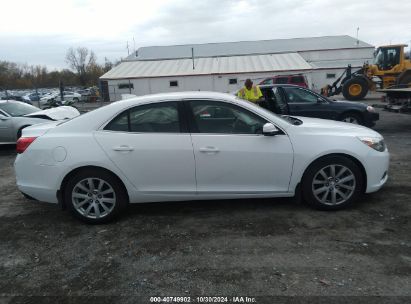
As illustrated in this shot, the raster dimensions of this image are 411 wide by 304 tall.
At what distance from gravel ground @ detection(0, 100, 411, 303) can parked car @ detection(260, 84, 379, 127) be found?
463 centimetres

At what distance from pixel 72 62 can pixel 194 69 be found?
192ft

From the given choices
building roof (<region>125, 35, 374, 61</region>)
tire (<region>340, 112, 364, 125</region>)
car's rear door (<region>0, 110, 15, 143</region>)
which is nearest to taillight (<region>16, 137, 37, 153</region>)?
car's rear door (<region>0, 110, 15, 143</region>)

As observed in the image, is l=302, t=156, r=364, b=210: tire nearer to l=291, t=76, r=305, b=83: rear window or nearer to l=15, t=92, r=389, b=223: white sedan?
l=15, t=92, r=389, b=223: white sedan

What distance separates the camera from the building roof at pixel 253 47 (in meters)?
40.9

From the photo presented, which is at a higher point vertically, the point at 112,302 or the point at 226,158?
the point at 226,158

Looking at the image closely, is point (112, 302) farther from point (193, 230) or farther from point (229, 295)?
point (193, 230)

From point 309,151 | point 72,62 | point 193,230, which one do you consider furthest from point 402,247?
point 72,62

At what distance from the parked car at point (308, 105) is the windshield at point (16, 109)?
6.82 m

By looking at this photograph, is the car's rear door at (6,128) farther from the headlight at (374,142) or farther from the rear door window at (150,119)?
the headlight at (374,142)

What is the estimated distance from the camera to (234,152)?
163 inches

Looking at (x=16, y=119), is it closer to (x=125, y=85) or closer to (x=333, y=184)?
(x=333, y=184)

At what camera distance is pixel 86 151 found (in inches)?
163

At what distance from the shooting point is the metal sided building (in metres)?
32.4

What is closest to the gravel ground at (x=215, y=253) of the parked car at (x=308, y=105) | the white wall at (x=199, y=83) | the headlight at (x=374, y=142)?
the headlight at (x=374, y=142)
